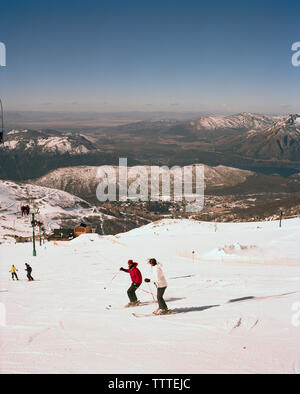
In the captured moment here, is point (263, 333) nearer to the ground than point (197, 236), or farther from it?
farther from it

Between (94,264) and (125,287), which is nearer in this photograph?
(125,287)

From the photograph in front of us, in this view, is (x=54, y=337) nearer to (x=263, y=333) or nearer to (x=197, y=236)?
(x=263, y=333)

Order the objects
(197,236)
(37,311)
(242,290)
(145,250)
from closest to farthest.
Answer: (37,311) → (242,290) → (145,250) → (197,236)

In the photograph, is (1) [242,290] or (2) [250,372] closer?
(2) [250,372]

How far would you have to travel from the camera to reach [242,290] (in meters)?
16.0

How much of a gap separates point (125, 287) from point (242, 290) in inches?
229

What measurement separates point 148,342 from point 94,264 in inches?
814

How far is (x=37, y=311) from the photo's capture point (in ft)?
43.2

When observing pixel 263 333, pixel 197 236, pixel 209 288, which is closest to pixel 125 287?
pixel 209 288

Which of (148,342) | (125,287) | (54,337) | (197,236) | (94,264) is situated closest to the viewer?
(148,342)

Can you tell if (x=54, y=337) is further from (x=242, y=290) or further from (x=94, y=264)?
(x=94, y=264)
